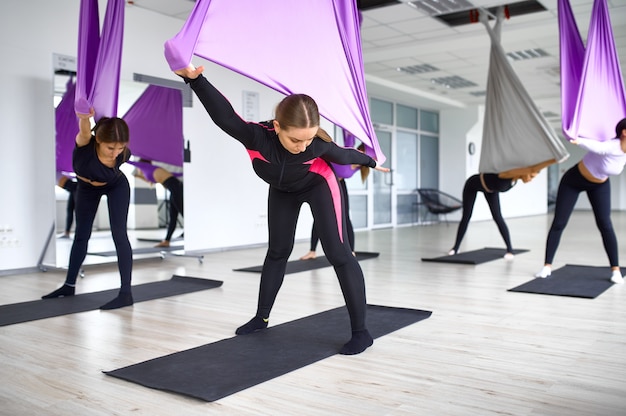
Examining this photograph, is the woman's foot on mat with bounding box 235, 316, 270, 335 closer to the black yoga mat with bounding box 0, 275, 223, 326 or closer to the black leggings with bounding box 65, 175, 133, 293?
the black leggings with bounding box 65, 175, 133, 293

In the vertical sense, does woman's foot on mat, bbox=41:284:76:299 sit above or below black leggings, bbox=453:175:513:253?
below

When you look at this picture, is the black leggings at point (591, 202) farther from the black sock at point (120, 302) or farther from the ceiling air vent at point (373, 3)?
the black sock at point (120, 302)

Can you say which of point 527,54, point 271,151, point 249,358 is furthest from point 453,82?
point 249,358

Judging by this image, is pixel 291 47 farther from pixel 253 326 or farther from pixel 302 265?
pixel 302 265

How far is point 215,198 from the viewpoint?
7156mm

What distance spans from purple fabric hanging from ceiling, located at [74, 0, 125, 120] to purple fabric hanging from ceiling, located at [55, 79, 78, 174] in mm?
1680

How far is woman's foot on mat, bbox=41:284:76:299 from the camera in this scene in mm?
4002

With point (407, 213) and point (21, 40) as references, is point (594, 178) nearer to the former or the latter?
point (21, 40)

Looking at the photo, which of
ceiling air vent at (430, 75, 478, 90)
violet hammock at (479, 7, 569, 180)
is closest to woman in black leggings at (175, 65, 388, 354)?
violet hammock at (479, 7, 569, 180)

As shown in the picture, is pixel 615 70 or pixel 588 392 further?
pixel 615 70

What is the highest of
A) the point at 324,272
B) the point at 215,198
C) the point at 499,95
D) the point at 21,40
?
the point at 21,40

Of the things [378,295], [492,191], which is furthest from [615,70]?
[378,295]

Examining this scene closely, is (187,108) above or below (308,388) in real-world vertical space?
above

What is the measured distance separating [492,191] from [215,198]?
333 cm
